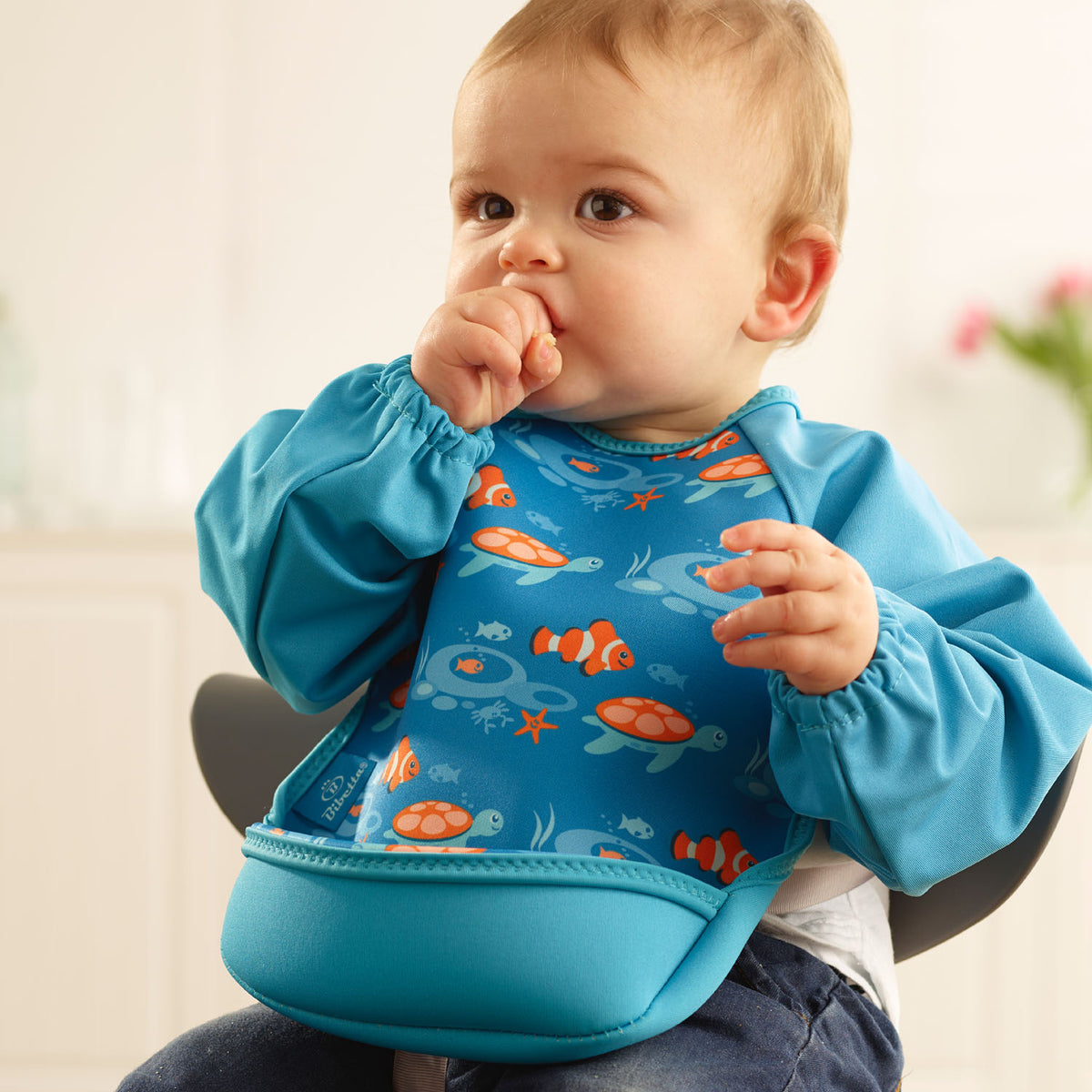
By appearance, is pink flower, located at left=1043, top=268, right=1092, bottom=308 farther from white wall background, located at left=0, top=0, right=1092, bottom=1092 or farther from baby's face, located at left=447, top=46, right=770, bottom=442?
baby's face, located at left=447, top=46, right=770, bottom=442

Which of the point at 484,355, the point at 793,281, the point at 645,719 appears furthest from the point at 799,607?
the point at 793,281

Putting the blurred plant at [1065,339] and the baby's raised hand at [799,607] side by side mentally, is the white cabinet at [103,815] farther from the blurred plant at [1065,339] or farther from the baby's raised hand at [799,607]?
the baby's raised hand at [799,607]

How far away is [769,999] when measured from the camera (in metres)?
0.74

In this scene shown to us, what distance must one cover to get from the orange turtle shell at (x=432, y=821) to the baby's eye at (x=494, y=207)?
390 millimetres

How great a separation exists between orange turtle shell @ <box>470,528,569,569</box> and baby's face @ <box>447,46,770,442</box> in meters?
0.09

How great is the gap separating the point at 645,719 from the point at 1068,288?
194cm

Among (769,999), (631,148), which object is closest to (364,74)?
(631,148)

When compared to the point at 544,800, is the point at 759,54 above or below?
above

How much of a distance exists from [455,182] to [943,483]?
1.85 m

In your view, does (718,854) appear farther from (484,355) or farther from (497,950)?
(484,355)

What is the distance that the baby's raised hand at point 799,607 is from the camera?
62 cm

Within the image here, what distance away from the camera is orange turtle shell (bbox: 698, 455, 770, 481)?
822 millimetres

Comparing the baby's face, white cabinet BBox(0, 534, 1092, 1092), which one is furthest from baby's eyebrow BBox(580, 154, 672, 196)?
white cabinet BBox(0, 534, 1092, 1092)

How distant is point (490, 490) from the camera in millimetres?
830
